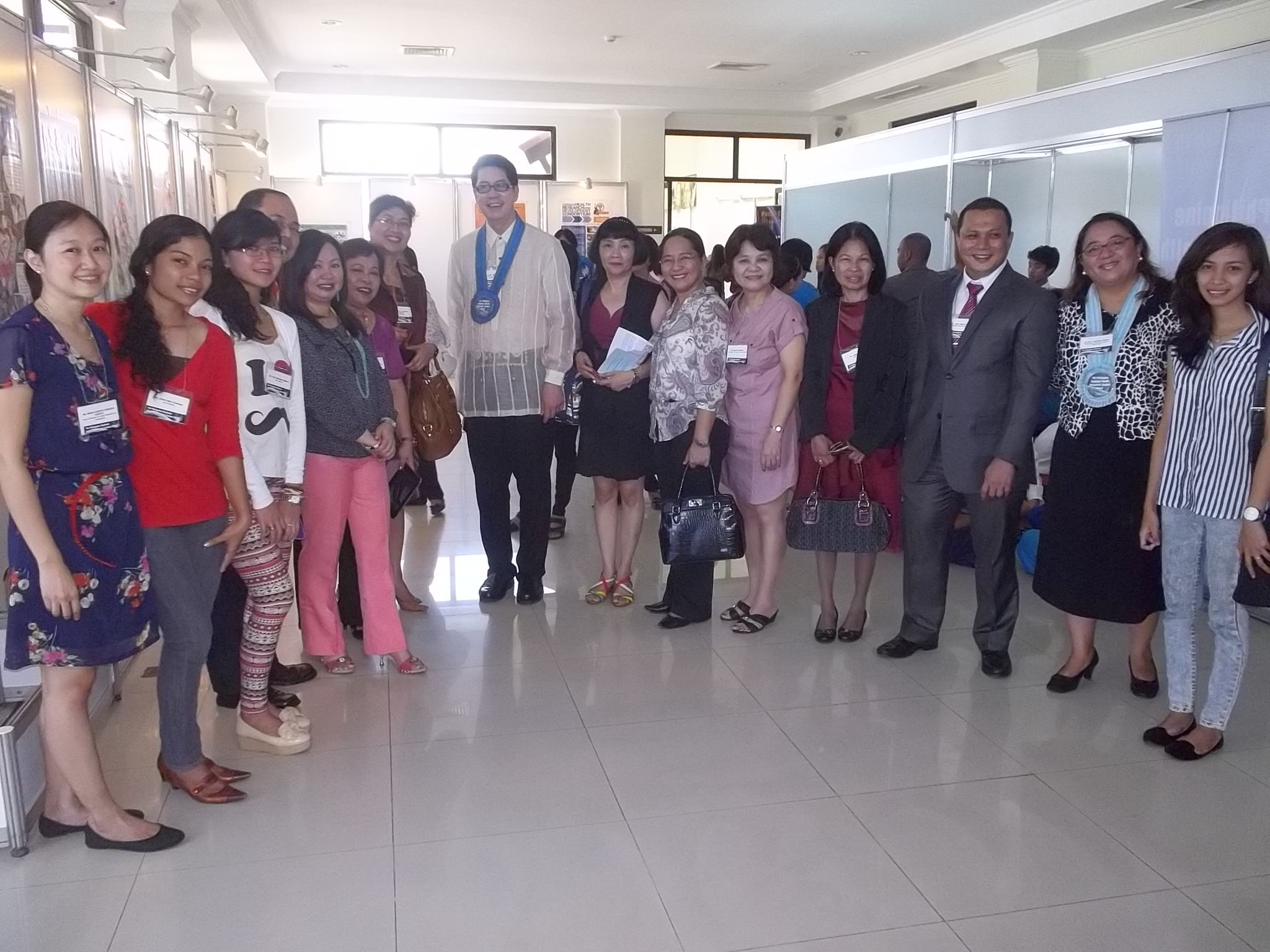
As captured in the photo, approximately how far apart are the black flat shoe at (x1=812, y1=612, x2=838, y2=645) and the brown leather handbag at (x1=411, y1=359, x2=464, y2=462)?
1628 millimetres

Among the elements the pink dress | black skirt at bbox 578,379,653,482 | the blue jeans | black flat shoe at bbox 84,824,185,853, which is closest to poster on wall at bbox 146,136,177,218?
black skirt at bbox 578,379,653,482

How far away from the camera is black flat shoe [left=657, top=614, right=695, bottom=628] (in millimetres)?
4098

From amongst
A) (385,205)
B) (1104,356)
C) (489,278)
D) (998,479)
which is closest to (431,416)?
(489,278)

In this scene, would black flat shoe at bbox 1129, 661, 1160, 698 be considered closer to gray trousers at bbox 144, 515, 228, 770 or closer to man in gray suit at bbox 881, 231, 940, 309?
man in gray suit at bbox 881, 231, 940, 309

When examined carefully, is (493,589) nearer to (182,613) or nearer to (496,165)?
(496,165)

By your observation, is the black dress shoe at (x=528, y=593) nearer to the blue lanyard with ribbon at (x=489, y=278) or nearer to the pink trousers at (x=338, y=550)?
the pink trousers at (x=338, y=550)

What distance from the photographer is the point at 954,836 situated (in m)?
2.58

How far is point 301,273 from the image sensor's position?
3139mm

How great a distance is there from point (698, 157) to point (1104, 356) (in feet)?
38.4

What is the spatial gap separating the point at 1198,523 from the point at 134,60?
23.5 feet

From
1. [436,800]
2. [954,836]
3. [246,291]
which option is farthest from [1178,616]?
[246,291]

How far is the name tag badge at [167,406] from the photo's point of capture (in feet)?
7.73

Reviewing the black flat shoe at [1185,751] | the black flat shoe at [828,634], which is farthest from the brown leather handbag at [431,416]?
the black flat shoe at [1185,751]

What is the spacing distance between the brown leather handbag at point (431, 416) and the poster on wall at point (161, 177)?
90.9 inches
